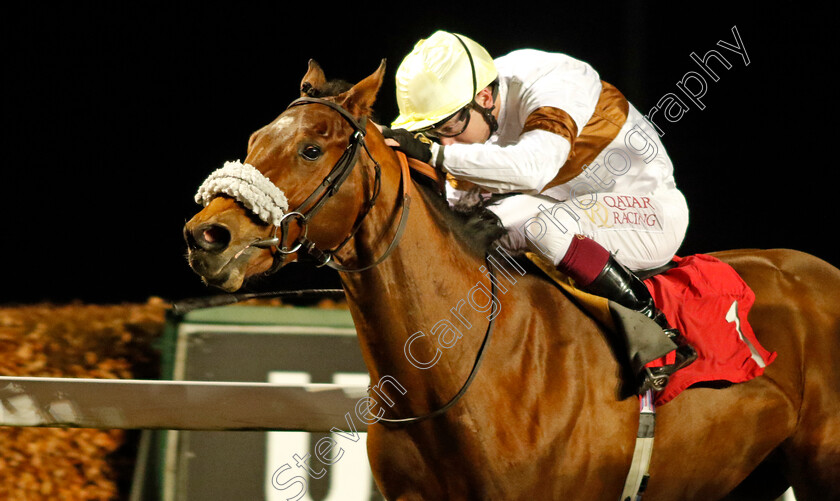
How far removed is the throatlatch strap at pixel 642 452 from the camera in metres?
2.02

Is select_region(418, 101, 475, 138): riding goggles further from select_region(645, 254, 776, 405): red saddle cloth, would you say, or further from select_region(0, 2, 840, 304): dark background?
select_region(0, 2, 840, 304): dark background

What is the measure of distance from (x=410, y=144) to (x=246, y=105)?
2.51 metres

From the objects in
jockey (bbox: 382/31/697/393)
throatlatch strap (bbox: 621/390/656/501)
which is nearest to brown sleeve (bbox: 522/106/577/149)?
jockey (bbox: 382/31/697/393)

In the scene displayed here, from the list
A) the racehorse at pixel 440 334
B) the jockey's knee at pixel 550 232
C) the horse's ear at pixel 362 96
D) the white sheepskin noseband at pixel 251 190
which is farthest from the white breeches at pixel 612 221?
the white sheepskin noseband at pixel 251 190

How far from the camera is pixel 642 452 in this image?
2025 mm

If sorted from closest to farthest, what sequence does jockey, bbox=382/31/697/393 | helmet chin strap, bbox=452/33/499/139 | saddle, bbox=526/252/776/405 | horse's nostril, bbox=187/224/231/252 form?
horse's nostril, bbox=187/224/231/252 < jockey, bbox=382/31/697/393 < saddle, bbox=526/252/776/405 < helmet chin strap, bbox=452/33/499/139

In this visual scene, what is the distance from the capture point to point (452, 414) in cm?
184

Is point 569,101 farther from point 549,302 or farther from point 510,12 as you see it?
point 510,12

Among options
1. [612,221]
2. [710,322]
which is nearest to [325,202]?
[612,221]

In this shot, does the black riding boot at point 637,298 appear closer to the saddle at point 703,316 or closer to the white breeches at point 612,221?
the saddle at point 703,316

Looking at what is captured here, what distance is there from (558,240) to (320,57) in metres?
2.74

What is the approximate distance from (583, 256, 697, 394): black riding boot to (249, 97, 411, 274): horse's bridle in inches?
25.0

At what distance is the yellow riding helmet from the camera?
7.06ft

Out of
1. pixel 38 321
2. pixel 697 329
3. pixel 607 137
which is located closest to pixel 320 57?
pixel 38 321
